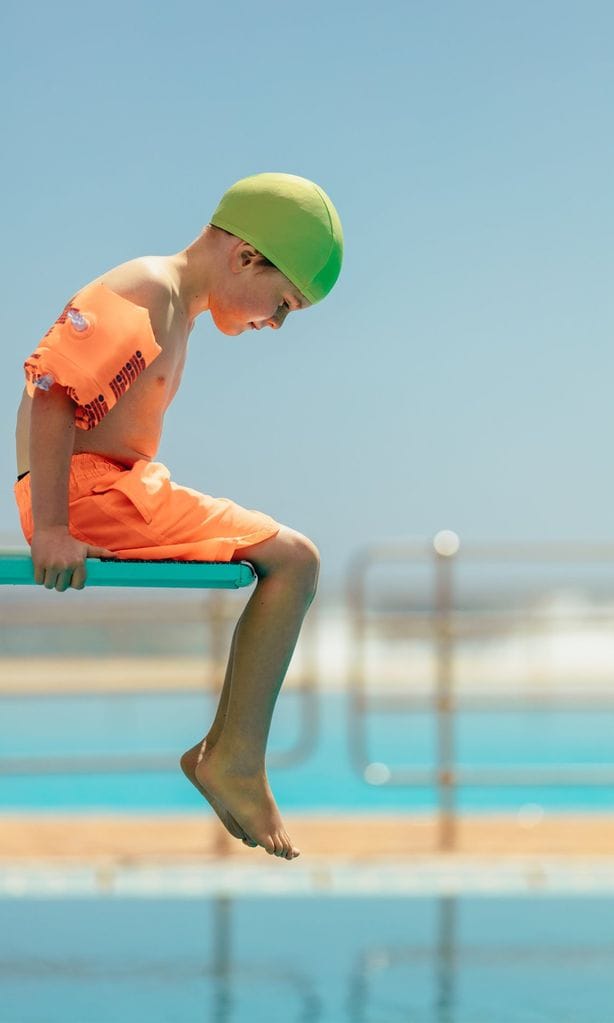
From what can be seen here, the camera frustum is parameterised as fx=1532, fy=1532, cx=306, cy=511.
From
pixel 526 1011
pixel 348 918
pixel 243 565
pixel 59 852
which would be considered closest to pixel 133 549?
pixel 243 565

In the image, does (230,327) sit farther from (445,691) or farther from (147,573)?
(445,691)

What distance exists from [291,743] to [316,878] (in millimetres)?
2932

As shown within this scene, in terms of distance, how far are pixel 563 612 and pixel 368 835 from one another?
98 cm

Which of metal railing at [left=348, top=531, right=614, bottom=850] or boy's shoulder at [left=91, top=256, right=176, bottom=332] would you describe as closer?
boy's shoulder at [left=91, top=256, right=176, bottom=332]

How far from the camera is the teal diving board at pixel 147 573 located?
61.8 inches

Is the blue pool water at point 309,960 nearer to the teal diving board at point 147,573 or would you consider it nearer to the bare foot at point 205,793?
the bare foot at point 205,793

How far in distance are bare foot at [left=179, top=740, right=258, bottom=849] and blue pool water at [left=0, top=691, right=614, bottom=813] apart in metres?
5.42

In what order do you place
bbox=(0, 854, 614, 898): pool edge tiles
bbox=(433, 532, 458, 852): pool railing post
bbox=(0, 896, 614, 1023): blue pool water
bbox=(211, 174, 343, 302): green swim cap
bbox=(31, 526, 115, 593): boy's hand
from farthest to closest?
1. bbox=(433, 532, 458, 852): pool railing post
2. bbox=(0, 854, 614, 898): pool edge tiles
3. bbox=(0, 896, 614, 1023): blue pool water
4. bbox=(211, 174, 343, 302): green swim cap
5. bbox=(31, 526, 115, 593): boy's hand

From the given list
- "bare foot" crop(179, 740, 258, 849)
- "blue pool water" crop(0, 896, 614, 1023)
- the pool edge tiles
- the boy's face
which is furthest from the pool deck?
the boy's face

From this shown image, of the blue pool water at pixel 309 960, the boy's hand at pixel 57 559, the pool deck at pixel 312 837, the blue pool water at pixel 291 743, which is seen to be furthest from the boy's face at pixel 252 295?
the blue pool water at pixel 291 743

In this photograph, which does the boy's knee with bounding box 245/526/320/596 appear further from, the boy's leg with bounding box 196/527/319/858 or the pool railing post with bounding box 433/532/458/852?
the pool railing post with bounding box 433/532/458/852

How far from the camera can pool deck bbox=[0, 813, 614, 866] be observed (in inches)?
188

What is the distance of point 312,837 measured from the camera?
5.02 metres

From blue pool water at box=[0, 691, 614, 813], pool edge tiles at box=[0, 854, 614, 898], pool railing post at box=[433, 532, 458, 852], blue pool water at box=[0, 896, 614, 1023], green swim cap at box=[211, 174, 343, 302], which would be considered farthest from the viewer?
blue pool water at box=[0, 691, 614, 813]
